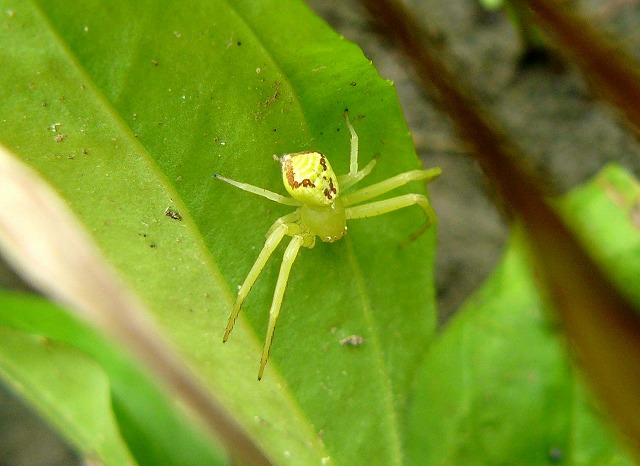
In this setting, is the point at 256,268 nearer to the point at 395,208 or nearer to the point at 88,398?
the point at 395,208

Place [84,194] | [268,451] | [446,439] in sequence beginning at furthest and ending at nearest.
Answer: [446,439]
[268,451]
[84,194]

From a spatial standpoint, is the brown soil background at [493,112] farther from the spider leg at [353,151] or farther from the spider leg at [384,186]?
the spider leg at [353,151]


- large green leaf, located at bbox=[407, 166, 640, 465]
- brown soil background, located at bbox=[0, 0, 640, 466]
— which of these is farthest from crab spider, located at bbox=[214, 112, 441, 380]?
brown soil background, located at bbox=[0, 0, 640, 466]

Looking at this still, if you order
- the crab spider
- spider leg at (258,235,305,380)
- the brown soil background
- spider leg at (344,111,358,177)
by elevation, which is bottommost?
the brown soil background

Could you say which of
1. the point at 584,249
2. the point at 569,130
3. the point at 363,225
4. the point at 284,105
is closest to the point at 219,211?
the point at 284,105

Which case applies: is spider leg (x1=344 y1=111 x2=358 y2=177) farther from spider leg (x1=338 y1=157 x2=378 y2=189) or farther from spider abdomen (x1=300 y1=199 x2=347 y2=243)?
spider abdomen (x1=300 y1=199 x2=347 y2=243)

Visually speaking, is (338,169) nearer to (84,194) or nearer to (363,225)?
(363,225)
